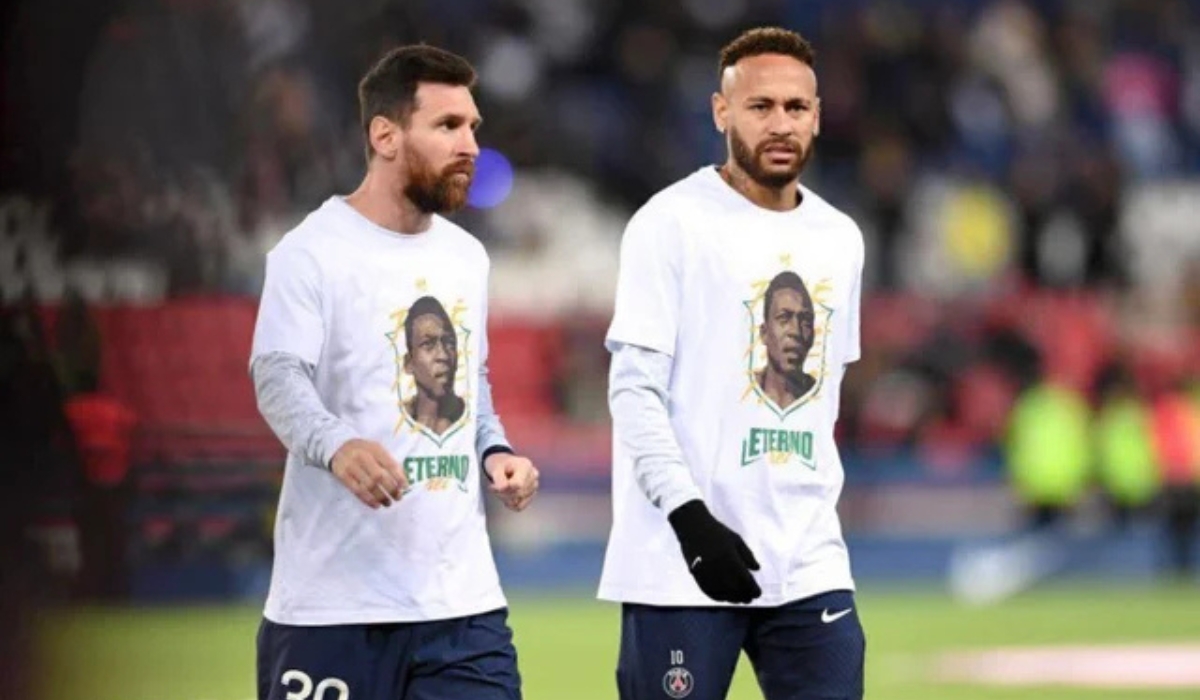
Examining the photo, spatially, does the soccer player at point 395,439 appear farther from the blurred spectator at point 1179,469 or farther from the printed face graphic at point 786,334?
the blurred spectator at point 1179,469

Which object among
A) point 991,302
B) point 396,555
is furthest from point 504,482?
point 991,302

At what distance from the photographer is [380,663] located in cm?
686

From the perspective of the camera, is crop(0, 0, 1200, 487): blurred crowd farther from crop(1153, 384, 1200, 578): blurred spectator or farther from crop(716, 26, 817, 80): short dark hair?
crop(716, 26, 817, 80): short dark hair

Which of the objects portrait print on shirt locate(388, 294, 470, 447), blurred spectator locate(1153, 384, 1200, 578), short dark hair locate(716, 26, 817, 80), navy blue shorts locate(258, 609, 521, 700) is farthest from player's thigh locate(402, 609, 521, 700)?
blurred spectator locate(1153, 384, 1200, 578)

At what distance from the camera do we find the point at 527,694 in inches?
522

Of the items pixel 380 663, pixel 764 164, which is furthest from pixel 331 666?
pixel 764 164

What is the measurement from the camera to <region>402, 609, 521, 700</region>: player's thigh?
22.5 feet

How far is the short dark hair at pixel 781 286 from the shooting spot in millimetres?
7238

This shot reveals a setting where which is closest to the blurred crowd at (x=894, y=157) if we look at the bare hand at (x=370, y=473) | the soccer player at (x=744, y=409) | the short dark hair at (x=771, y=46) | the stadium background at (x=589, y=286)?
the stadium background at (x=589, y=286)

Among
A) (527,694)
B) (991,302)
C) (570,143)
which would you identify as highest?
(570,143)

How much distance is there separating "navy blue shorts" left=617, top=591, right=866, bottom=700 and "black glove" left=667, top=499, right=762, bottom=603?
1.10 feet

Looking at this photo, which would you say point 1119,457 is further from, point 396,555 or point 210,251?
point 396,555

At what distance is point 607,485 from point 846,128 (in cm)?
502

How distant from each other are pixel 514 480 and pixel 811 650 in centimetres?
93
